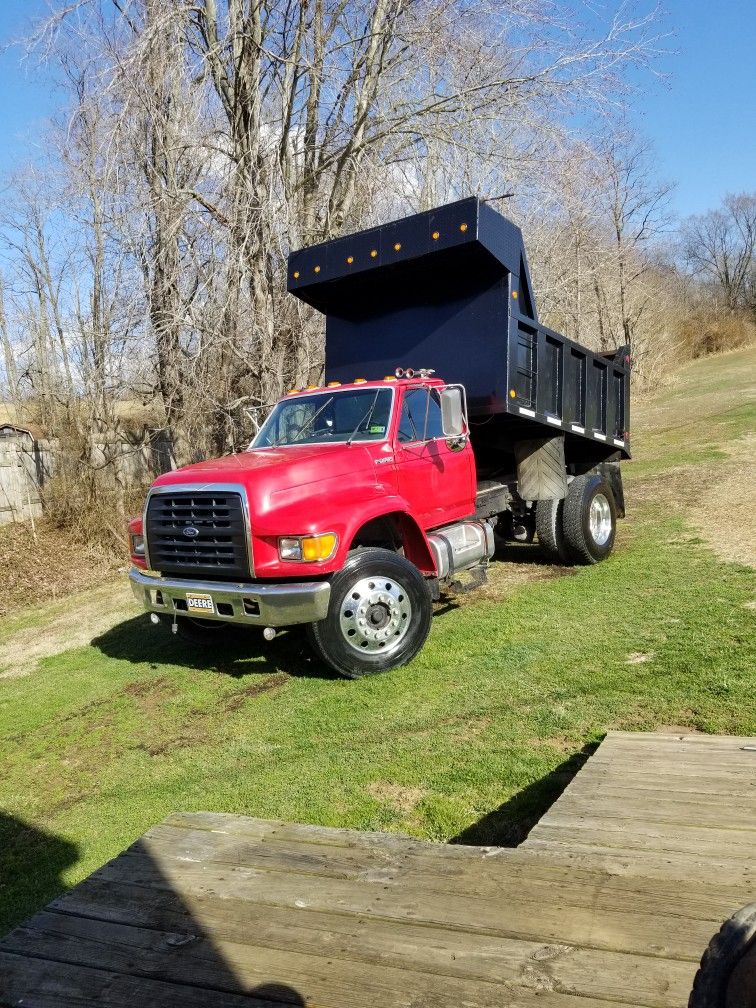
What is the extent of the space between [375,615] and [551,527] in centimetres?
338

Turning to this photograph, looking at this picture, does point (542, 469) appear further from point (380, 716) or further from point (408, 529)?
point (380, 716)

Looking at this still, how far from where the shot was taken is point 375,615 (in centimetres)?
562

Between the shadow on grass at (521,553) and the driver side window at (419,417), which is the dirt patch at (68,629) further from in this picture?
the shadow on grass at (521,553)

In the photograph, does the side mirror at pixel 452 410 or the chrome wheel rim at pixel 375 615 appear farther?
the side mirror at pixel 452 410

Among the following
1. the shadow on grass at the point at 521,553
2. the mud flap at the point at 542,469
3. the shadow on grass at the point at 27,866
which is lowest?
the shadow on grass at the point at 27,866

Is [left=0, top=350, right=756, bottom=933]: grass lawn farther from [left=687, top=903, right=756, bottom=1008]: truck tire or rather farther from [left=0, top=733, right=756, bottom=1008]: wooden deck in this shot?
[left=687, top=903, right=756, bottom=1008]: truck tire

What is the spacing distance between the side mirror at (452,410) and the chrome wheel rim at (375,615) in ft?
5.24

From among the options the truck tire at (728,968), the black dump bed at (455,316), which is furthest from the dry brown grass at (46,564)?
the truck tire at (728,968)

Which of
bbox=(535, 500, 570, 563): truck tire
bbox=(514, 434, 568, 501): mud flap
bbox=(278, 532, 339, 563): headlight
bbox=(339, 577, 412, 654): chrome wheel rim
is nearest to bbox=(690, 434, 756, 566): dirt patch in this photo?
bbox=(535, 500, 570, 563): truck tire

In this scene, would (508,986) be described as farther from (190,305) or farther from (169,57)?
(169,57)

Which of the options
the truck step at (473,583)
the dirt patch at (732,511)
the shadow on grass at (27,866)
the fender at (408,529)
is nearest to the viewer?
the shadow on grass at (27,866)

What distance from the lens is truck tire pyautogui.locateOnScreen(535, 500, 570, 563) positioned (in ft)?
27.3

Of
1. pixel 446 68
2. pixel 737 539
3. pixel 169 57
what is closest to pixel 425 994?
pixel 737 539

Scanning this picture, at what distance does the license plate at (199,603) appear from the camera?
17.8 feet
